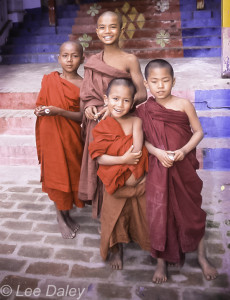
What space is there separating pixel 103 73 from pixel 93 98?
19 cm

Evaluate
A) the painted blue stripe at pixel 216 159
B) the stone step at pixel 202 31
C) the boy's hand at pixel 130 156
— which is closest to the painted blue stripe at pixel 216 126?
the painted blue stripe at pixel 216 159

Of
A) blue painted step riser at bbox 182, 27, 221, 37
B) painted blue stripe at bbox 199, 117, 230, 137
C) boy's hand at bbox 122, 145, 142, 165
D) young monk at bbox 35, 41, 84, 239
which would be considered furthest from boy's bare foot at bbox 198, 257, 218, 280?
blue painted step riser at bbox 182, 27, 221, 37

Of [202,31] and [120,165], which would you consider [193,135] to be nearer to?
[120,165]

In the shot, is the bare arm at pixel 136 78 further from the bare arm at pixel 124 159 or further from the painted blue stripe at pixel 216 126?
the painted blue stripe at pixel 216 126

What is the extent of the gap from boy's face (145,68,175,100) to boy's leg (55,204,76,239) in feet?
4.32

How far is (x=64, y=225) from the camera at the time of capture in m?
2.65

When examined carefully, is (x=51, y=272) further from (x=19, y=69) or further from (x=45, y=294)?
(x=19, y=69)

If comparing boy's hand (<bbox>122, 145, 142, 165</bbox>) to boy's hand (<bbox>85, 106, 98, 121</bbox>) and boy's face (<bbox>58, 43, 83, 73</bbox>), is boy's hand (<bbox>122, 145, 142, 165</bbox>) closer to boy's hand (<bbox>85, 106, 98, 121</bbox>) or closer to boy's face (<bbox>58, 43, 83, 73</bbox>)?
boy's hand (<bbox>85, 106, 98, 121</bbox>)

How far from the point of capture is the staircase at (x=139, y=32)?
679cm

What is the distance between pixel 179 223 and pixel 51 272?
0.92 meters

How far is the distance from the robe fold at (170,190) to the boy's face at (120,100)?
151mm

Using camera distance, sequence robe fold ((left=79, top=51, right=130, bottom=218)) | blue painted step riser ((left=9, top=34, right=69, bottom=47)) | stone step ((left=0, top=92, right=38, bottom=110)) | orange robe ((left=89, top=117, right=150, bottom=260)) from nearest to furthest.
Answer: orange robe ((left=89, top=117, right=150, bottom=260)) → robe fold ((left=79, top=51, right=130, bottom=218)) → stone step ((left=0, top=92, right=38, bottom=110)) → blue painted step riser ((left=9, top=34, right=69, bottom=47))

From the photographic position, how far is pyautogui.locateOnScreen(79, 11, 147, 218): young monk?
2.21 m

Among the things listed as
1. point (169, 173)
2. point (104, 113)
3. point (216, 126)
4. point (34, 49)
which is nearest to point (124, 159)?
point (169, 173)
